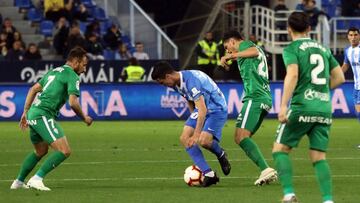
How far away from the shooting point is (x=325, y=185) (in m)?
11.3

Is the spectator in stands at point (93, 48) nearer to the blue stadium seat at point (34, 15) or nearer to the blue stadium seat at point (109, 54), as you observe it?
the blue stadium seat at point (109, 54)

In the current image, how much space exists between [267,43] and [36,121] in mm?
23225

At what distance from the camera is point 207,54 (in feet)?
109

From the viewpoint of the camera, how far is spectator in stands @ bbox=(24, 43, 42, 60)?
32.7 meters

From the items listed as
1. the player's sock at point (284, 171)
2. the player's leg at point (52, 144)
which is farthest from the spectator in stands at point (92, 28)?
the player's sock at point (284, 171)

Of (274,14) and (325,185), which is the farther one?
(274,14)

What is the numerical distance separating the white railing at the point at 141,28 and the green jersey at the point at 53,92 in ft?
67.5

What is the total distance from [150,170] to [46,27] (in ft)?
63.0

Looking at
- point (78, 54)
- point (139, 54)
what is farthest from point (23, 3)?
point (78, 54)

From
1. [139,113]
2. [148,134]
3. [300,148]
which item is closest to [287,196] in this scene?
[300,148]

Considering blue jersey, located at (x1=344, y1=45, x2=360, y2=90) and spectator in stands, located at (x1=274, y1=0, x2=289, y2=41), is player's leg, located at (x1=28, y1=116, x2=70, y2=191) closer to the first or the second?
blue jersey, located at (x1=344, y1=45, x2=360, y2=90)

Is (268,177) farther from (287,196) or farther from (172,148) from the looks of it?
(172,148)

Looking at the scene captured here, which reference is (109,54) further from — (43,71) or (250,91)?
(250,91)

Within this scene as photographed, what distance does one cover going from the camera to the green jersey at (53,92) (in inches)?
563
